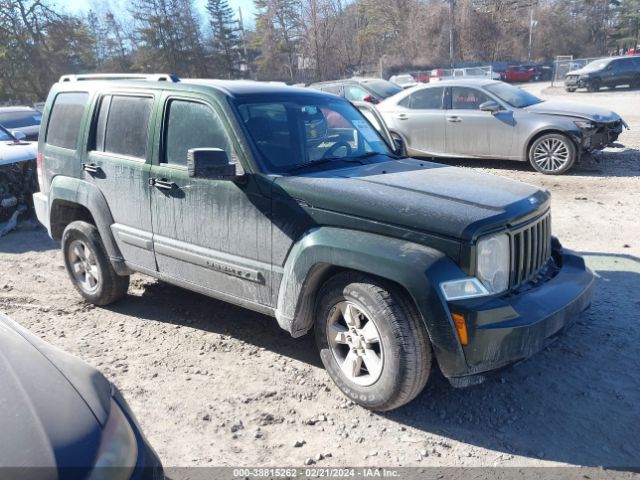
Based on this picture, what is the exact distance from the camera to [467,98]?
413 inches

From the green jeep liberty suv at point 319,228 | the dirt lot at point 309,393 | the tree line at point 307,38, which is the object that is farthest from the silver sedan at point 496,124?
the tree line at point 307,38

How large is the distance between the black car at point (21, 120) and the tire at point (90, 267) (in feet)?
29.6

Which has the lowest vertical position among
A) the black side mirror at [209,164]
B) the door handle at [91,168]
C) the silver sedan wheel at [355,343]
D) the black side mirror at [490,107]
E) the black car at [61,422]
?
the silver sedan wheel at [355,343]

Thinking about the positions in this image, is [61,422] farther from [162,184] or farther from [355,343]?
[162,184]

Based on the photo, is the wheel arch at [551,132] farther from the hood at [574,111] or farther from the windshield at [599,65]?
the windshield at [599,65]

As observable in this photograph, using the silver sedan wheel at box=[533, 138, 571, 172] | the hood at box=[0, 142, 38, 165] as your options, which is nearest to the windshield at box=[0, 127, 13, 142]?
the hood at box=[0, 142, 38, 165]

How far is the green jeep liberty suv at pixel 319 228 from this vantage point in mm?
2971

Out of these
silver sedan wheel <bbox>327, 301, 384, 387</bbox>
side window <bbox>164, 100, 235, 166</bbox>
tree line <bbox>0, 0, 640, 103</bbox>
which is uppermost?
tree line <bbox>0, 0, 640, 103</bbox>

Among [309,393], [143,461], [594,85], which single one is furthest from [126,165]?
[594,85]

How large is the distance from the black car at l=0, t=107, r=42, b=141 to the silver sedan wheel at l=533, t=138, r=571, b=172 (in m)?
10.9

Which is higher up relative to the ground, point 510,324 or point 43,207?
point 43,207

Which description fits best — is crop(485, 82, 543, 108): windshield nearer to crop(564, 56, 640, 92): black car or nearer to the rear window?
the rear window

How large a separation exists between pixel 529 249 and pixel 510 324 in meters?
0.64

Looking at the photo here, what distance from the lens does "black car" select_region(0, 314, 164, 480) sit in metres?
1.88
